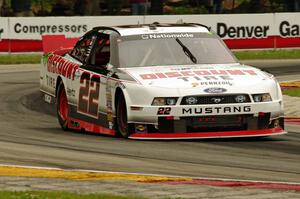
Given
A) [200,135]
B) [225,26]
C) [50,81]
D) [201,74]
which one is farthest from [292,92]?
Result: [225,26]

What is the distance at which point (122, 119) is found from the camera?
46.0 feet

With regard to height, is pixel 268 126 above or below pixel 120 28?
below

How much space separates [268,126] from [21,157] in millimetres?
3372

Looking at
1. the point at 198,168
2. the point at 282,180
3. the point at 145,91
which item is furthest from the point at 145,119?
the point at 282,180

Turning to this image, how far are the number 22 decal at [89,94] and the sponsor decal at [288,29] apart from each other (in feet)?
74.2

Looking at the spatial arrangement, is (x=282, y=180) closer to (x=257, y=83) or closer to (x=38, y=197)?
(x=38, y=197)

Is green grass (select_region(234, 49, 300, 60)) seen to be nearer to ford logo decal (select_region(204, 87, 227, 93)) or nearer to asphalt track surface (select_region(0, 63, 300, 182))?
asphalt track surface (select_region(0, 63, 300, 182))

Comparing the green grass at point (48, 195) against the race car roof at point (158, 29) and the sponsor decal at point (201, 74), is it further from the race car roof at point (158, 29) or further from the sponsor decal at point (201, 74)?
the race car roof at point (158, 29)

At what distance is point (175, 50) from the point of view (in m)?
14.9

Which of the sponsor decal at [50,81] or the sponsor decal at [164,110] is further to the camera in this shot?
the sponsor decal at [50,81]

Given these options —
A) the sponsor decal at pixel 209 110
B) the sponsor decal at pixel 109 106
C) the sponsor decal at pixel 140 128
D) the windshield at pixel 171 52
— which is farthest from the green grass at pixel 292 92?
the sponsor decal at pixel 140 128

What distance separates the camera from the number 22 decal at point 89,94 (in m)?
14.9

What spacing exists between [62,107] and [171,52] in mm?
2246

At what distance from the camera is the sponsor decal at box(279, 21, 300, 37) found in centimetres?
3738
